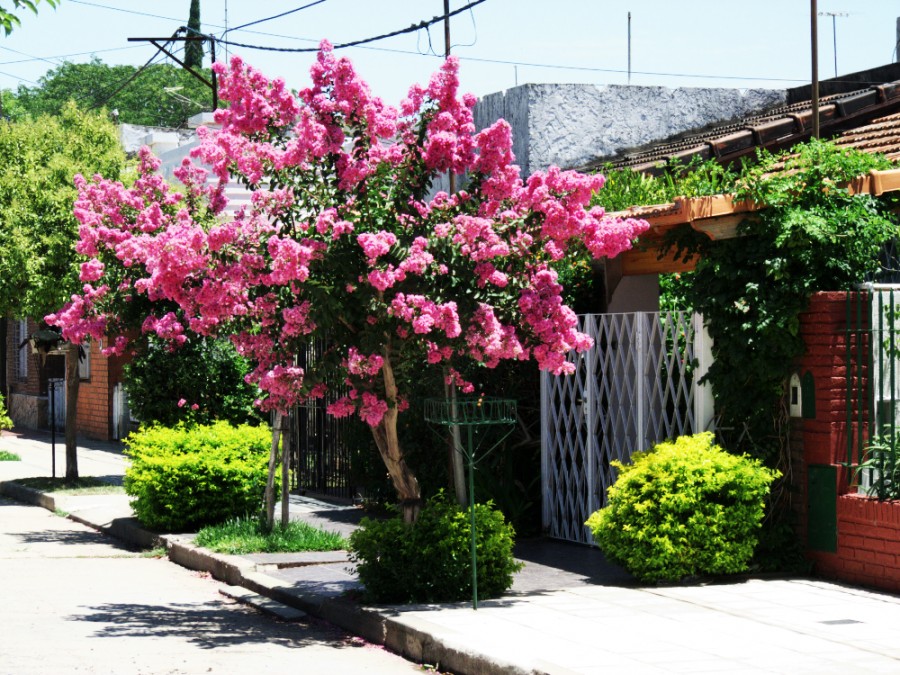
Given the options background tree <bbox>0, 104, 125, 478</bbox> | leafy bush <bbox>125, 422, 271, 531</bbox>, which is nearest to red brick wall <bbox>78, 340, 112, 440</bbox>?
background tree <bbox>0, 104, 125, 478</bbox>

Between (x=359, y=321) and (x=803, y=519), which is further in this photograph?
(x=803, y=519)

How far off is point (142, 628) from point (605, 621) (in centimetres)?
335

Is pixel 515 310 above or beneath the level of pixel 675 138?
beneath

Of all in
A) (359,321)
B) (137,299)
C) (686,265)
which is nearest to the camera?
(359,321)

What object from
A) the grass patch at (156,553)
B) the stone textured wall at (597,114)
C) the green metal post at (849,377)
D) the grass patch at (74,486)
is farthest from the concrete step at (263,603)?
the stone textured wall at (597,114)

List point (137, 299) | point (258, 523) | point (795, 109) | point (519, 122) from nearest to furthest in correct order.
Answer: point (258, 523) < point (137, 299) < point (795, 109) < point (519, 122)

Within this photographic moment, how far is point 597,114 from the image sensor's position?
874 inches

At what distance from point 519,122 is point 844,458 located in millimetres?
12581

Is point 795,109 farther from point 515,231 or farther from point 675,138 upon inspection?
point 515,231

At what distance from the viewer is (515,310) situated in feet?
31.9

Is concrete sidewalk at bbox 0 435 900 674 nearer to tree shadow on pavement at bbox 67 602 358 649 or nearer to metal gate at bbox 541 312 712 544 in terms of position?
tree shadow on pavement at bbox 67 602 358 649

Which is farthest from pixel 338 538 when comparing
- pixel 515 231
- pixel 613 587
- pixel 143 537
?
pixel 515 231

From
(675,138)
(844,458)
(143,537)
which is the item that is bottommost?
(143,537)

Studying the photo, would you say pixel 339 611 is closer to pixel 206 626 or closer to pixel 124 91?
pixel 206 626
